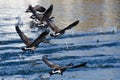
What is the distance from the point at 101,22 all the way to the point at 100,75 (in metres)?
14.3

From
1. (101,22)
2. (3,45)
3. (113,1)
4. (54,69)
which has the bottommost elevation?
(113,1)

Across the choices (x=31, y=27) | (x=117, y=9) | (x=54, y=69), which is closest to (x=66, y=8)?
(x=117, y=9)

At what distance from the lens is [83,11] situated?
39.1 metres

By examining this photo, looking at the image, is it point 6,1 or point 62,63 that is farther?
point 6,1

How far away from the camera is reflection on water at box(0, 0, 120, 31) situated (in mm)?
32406

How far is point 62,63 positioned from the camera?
2119 cm

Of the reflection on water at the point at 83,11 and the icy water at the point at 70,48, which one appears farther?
the reflection on water at the point at 83,11

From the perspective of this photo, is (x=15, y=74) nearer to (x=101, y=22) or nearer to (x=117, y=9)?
(x=101, y=22)

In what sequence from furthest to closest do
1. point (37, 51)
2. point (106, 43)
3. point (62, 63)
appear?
point (106, 43)
point (37, 51)
point (62, 63)

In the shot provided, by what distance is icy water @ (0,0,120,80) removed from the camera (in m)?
19.5

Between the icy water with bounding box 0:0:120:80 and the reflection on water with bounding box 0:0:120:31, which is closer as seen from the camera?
the icy water with bounding box 0:0:120:80

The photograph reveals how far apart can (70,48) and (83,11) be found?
15.3 metres

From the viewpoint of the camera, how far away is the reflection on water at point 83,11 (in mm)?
32406

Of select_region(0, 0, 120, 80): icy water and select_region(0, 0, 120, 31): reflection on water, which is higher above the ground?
select_region(0, 0, 120, 80): icy water
